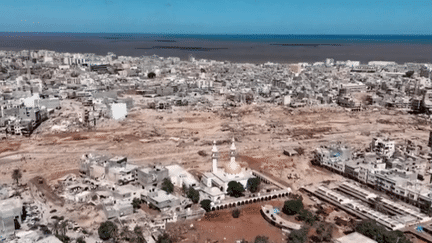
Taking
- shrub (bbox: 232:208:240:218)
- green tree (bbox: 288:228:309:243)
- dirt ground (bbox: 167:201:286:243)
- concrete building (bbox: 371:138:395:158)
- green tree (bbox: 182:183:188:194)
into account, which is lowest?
dirt ground (bbox: 167:201:286:243)

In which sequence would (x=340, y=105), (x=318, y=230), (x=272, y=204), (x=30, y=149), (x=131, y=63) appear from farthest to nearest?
(x=131, y=63) → (x=340, y=105) → (x=30, y=149) → (x=272, y=204) → (x=318, y=230)

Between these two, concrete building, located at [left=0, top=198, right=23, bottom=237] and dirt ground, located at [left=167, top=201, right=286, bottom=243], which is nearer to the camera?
concrete building, located at [left=0, top=198, right=23, bottom=237]

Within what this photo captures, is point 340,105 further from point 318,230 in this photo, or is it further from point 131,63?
point 131,63

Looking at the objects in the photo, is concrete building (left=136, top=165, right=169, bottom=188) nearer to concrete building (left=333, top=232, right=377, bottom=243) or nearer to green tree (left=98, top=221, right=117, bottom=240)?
green tree (left=98, top=221, right=117, bottom=240)

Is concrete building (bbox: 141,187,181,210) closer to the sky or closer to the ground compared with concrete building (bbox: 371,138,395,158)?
closer to the ground

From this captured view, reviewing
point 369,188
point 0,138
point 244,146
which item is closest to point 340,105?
point 244,146

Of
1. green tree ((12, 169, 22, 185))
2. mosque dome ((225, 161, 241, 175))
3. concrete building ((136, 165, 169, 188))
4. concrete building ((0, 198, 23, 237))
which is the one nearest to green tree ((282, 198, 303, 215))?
mosque dome ((225, 161, 241, 175))

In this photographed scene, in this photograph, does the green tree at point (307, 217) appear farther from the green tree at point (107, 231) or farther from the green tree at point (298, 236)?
the green tree at point (107, 231)

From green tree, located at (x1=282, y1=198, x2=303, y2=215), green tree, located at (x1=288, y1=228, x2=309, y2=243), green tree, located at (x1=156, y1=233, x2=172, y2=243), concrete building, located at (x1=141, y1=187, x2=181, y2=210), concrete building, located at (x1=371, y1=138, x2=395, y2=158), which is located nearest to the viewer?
green tree, located at (x1=156, y1=233, x2=172, y2=243)

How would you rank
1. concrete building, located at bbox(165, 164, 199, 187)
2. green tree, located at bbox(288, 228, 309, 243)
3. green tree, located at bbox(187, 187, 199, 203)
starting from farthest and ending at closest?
concrete building, located at bbox(165, 164, 199, 187)
green tree, located at bbox(187, 187, 199, 203)
green tree, located at bbox(288, 228, 309, 243)
